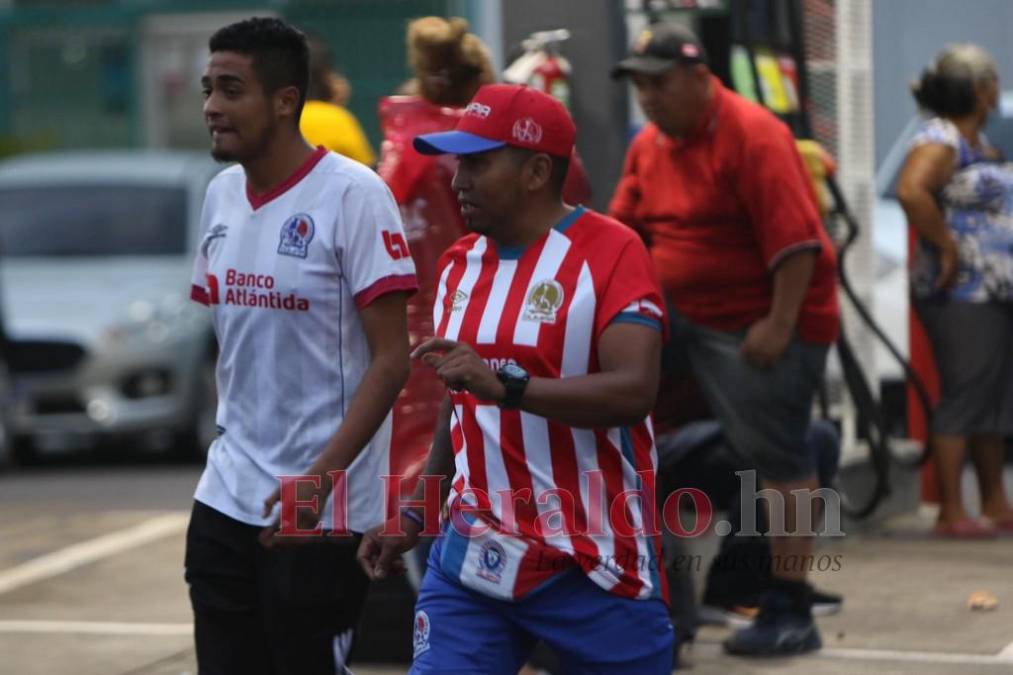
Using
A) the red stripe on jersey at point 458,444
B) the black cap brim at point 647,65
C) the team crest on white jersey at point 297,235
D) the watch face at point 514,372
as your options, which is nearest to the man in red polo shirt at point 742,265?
the black cap brim at point 647,65

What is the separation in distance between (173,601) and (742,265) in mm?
2808

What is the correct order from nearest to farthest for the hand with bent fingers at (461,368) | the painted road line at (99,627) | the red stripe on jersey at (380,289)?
the hand with bent fingers at (461,368), the red stripe on jersey at (380,289), the painted road line at (99,627)

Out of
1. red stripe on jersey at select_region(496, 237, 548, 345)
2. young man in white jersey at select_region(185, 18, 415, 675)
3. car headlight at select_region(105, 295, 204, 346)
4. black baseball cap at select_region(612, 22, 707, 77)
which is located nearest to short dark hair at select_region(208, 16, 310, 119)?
young man in white jersey at select_region(185, 18, 415, 675)

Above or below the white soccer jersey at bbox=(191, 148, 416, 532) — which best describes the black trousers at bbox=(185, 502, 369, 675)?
below

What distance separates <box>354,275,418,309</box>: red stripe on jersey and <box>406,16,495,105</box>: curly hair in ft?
6.43

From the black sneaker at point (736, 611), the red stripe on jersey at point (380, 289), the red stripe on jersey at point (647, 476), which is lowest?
the black sneaker at point (736, 611)

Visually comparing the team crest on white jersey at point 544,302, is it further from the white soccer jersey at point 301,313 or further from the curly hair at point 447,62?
the curly hair at point 447,62

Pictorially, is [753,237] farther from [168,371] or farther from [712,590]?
Result: [168,371]

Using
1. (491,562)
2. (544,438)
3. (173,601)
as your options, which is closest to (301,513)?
(491,562)

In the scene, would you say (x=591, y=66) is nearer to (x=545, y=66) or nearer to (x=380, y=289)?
(x=545, y=66)

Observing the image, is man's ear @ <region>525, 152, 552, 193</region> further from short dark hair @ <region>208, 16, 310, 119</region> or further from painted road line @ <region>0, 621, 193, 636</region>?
painted road line @ <region>0, 621, 193, 636</region>

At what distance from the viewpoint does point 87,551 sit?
9125 millimetres

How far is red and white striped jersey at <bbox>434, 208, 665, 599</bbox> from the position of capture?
406 centimetres

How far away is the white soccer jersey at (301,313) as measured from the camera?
4500mm
